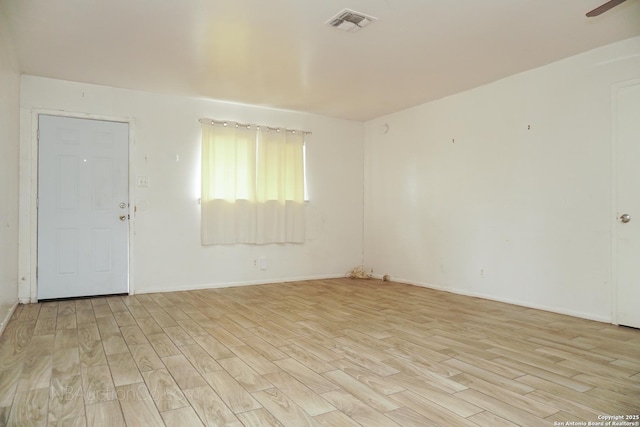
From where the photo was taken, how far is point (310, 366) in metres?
2.57

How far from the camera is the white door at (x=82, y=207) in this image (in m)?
4.46

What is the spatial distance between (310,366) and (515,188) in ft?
10.6

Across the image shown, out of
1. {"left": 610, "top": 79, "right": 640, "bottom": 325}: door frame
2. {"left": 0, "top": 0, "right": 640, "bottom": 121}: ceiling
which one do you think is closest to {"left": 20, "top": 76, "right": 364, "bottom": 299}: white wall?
{"left": 0, "top": 0, "right": 640, "bottom": 121}: ceiling

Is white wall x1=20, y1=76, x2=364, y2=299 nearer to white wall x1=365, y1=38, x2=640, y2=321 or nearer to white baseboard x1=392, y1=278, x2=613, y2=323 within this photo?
white wall x1=365, y1=38, x2=640, y2=321

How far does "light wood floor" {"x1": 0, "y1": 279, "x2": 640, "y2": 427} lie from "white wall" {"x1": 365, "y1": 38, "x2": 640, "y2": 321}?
0.51 meters

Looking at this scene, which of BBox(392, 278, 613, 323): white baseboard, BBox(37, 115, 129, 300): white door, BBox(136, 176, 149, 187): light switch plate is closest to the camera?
BBox(392, 278, 613, 323): white baseboard

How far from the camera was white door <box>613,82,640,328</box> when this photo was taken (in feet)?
11.4

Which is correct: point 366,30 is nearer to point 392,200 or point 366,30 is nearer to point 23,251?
point 392,200

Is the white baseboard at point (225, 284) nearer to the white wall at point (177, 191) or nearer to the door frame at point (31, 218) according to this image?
the white wall at point (177, 191)

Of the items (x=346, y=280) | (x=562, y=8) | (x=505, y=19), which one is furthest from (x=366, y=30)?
(x=346, y=280)

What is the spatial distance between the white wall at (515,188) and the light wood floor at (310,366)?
512 mm

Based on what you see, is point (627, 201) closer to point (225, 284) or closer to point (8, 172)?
point (225, 284)

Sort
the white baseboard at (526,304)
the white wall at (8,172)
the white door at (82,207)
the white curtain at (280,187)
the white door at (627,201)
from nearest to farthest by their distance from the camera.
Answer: the white wall at (8,172)
the white door at (627,201)
the white baseboard at (526,304)
the white door at (82,207)
the white curtain at (280,187)

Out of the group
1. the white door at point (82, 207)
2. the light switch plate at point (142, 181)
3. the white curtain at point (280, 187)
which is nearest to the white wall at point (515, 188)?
the white curtain at point (280, 187)
